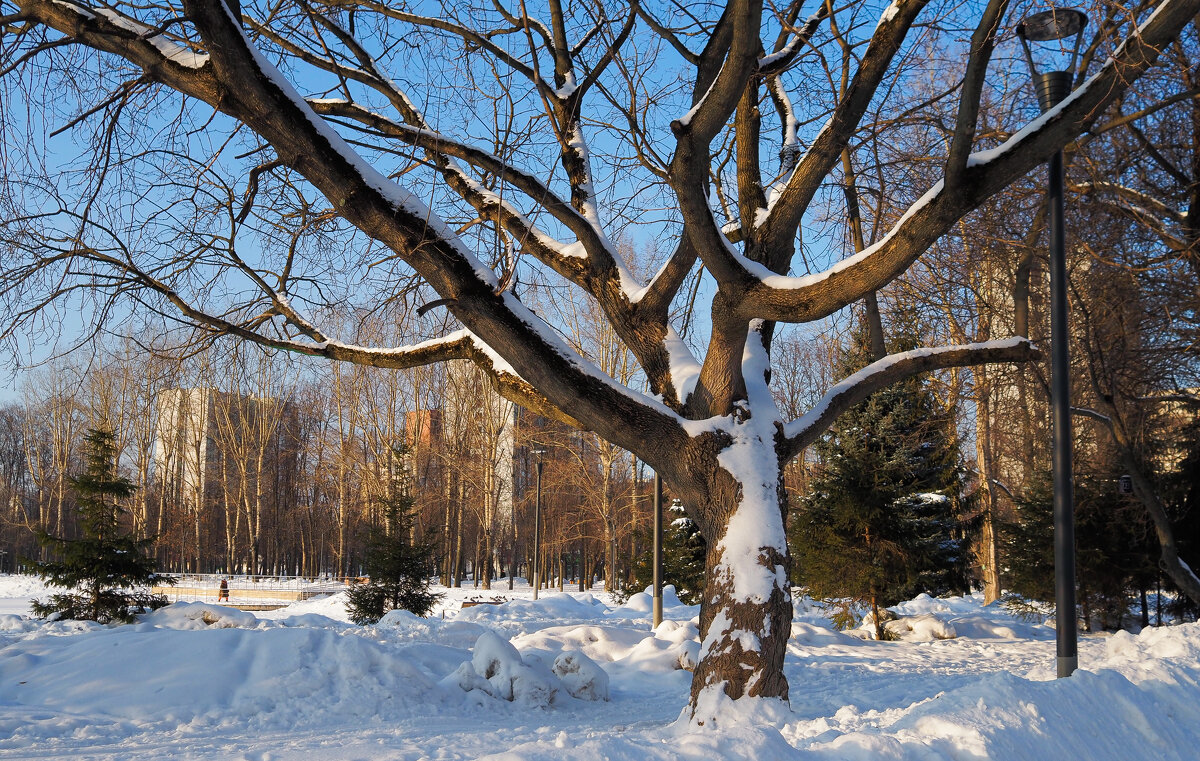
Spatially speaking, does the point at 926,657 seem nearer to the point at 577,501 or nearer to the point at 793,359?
the point at 793,359

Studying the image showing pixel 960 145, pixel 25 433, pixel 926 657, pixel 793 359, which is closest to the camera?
pixel 960 145

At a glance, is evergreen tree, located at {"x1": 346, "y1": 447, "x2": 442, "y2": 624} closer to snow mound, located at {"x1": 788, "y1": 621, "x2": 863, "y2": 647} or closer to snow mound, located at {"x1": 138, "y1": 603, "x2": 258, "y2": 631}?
snow mound, located at {"x1": 138, "y1": 603, "x2": 258, "y2": 631}

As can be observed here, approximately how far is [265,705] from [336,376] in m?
36.3

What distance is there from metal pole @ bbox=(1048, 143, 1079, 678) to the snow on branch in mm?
567

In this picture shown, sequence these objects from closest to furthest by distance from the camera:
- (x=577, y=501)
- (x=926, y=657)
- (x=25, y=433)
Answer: (x=926, y=657)
(x=577, y=501)
(x=25, y=433)

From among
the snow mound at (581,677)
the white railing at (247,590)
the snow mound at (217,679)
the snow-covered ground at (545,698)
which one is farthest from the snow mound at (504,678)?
the white railing at (247,590)

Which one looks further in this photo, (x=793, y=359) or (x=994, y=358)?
(x=793, y=359)

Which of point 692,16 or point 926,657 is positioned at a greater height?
point 692,16

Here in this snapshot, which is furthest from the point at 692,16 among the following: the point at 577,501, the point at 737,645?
the point at 577,501

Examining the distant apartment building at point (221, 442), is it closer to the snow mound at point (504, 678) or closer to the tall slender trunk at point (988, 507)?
the tall slender trunk at point (988, 507)

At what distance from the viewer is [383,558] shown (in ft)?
63.0

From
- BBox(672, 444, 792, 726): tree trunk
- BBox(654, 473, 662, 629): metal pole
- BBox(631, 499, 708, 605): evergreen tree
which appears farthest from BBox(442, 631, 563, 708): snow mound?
BBox(631, 499, 708, 605): evergreen tree

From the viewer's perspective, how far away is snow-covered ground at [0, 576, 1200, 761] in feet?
14.9

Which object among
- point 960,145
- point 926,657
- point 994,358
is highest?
point 960,145
